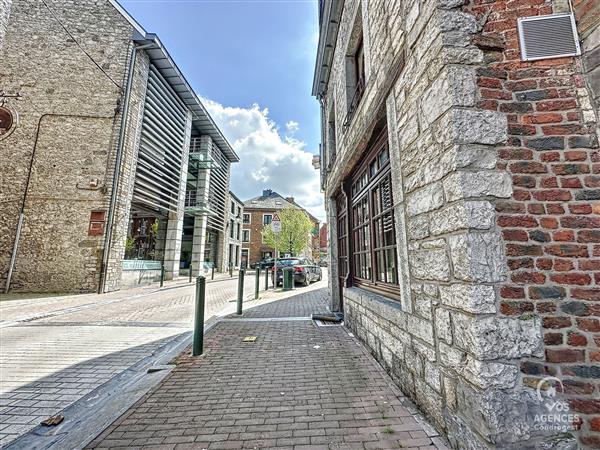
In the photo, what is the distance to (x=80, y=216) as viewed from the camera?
950cm

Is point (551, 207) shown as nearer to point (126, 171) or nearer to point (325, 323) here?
point (325, 323)

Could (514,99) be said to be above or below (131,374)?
above

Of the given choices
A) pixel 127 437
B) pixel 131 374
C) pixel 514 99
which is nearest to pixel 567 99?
pixel 514 99

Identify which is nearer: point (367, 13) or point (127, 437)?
point (127, 437)

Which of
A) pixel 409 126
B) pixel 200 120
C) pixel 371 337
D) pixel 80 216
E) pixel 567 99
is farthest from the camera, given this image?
pixel 200 120

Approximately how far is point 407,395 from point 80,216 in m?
11.3

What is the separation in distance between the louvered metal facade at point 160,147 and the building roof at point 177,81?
A: 0.34 meters

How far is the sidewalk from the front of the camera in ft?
6.22

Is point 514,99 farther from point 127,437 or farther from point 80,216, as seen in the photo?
point 80,216

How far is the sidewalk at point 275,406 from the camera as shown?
1.90 m

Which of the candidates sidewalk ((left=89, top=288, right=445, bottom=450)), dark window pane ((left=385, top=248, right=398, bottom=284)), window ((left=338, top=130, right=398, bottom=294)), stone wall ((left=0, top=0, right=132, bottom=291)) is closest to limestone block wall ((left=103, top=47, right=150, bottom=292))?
stone wall ((left=0, top=0, right=132, bottom=291))

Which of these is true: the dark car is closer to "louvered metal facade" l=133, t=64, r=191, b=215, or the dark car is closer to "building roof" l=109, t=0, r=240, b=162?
"louvered metal facade" l=133, t=64, r=191, b=215

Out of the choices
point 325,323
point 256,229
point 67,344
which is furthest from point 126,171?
point 256,229

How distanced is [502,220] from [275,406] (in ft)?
7.45
